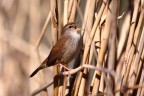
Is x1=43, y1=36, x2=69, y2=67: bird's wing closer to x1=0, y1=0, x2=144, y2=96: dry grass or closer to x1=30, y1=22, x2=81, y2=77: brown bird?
x1=30, y1=22, x2=81, y2=77: brown bird

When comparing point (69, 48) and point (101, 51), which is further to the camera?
point (69, 48)

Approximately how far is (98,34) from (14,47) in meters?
0.92

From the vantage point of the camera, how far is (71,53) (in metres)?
2.13

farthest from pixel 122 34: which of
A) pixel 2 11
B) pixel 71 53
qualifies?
pixel 2 11

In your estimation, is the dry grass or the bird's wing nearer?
the dry grass

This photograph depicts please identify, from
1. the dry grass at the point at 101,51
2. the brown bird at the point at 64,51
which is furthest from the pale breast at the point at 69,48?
the dry grass at the point at 101,51

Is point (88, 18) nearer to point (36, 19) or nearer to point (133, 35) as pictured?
point (133, 35)

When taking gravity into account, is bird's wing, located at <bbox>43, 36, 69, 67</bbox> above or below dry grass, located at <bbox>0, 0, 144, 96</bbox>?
above

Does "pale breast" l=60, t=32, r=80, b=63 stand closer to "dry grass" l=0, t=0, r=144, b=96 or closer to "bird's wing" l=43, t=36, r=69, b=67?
"bird's wing" l=43, t=36, r=69, b=67

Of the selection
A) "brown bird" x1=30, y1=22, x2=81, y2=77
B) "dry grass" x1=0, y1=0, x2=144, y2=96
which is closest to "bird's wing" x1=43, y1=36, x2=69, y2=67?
"brown bird" x1=30, y1=22, x2=81, y2=77

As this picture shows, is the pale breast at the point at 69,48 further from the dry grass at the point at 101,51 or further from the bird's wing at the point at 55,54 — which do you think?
the dry grass at the point at 101,51

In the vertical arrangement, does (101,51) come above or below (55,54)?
below

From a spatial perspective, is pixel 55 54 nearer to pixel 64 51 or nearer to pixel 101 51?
pixel 64 51

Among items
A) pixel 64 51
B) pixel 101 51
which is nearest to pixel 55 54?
pixel 64 51
